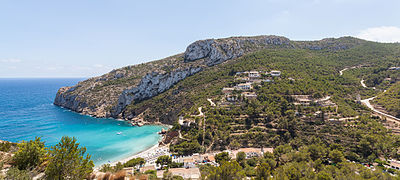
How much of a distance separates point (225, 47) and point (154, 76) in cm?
3413

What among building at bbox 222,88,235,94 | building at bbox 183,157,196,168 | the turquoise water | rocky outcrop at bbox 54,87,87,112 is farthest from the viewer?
rocky outcrop at bbox 54,87,87,112

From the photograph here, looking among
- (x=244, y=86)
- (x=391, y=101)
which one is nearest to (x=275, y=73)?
(x=244, y=86)

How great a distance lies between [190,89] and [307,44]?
67.5 meters

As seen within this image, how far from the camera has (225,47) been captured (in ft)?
245

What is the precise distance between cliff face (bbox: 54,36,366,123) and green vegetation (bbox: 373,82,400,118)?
151 ft

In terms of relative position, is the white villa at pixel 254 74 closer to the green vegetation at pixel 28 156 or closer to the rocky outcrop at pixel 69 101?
the green vegetation at pixel 28 156

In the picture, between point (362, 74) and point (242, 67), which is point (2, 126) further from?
point (362, 74)

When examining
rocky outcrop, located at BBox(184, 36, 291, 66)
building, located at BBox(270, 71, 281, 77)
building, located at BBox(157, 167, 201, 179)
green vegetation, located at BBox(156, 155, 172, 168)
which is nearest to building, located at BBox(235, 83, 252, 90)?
building, located at BBox(270, 71, 281, 77)

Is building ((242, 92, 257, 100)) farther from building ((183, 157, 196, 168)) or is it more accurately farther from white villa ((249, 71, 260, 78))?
building ((183, 157, 196, 168))

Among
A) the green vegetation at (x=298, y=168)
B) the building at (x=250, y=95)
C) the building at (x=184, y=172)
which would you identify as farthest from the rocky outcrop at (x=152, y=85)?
→ the green vegetation at (x=298, y=168)

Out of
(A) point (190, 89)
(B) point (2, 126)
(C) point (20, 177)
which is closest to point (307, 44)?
(A) point (190, 89)

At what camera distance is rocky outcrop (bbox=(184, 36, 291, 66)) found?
7288cm

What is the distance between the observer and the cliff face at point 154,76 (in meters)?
66.6

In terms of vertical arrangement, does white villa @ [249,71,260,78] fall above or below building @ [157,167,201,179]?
above
